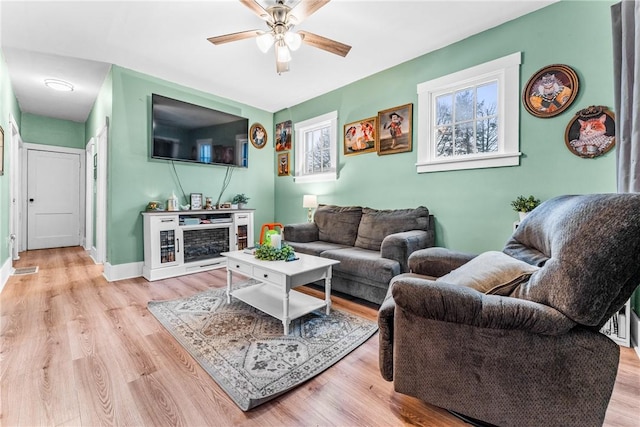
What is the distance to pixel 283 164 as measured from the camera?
16.3ft

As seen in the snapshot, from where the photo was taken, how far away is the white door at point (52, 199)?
518 cm

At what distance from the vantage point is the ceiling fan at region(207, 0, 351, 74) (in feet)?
6.68

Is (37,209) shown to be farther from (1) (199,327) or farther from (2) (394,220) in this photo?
(2) (394,220)

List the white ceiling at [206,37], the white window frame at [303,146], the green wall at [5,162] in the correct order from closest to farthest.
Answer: the white ceiling at [206,37] → the green wall at [5,162] → the white window frame at [303,146]

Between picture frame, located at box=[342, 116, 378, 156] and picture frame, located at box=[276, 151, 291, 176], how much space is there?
1.29 m

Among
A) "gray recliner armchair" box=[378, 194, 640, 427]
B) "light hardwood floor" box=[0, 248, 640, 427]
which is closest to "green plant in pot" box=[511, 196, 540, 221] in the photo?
"light hardwood floor" box=[0, 248, 640, 427]

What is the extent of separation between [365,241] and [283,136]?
2725mm

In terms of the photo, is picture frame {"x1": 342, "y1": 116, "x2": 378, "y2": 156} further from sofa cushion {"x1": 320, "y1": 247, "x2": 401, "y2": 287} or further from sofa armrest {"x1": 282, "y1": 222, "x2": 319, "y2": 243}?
sofa cushion {"x1": 320, "y1": 247, "x2": 401, "y2": 287}

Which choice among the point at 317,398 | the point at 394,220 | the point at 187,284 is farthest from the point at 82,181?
the point at 317,398

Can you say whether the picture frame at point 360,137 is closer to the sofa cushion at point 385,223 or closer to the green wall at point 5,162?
the sofa cushion at point 385,223

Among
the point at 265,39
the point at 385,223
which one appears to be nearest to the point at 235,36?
the point at 265,39

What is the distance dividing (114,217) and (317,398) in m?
3.36

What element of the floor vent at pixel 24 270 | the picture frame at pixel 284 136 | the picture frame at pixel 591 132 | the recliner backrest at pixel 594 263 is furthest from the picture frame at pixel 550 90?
the floor vent at pixel 24 270

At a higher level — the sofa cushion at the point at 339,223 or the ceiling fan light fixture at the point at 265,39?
the ceiling fan light fixture at the point at 265,39
